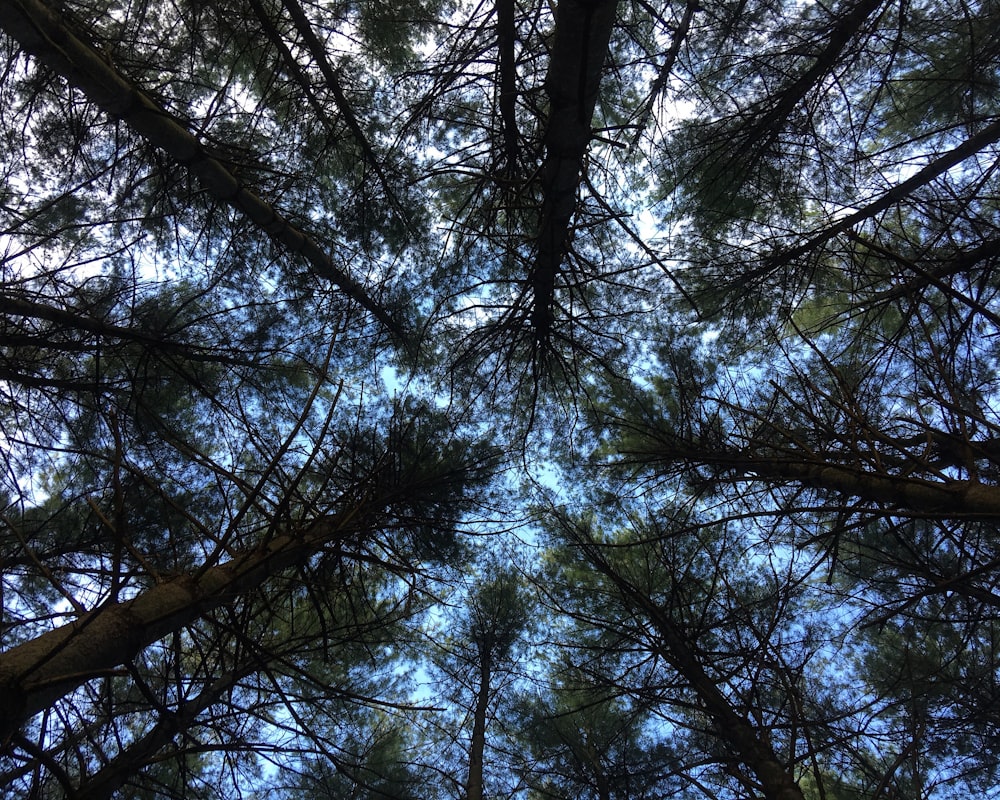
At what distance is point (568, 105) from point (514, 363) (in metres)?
3.09

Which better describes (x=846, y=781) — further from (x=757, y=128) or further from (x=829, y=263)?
(x=757, y=128)

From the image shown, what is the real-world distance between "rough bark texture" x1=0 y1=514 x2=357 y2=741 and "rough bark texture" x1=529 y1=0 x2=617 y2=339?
5.97 feet

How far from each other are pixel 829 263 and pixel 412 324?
400cm

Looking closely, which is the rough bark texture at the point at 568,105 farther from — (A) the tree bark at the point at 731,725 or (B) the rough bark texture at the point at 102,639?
(B) the rough bark texture at the point at 102,639

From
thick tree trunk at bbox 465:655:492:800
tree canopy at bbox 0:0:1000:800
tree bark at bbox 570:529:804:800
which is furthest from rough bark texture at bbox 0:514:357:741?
thick tree trunk at bbox 465:655:492:800

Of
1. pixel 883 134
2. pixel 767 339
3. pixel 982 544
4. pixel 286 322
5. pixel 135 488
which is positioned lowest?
pixel 135 488

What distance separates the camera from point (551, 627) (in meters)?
6.66

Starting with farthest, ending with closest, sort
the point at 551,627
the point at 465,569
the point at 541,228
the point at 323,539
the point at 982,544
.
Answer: the point at 551,627
the point at 465,569
the point at 982,544
the point at 541,228
the point at 323,539

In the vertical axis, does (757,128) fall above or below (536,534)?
above

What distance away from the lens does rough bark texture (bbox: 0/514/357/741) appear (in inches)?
54.7

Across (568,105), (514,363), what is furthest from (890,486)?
(514,363)

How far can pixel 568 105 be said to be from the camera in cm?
217

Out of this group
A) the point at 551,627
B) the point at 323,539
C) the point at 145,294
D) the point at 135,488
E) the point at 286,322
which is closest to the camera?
the point at 323,539

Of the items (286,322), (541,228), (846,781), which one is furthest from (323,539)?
(846,781)
